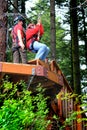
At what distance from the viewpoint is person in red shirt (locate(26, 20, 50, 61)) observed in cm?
854

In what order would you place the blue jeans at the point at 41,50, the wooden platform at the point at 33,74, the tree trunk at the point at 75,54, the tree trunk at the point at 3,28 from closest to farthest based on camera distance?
the wooden platform at the point at 33,74
the blue jeans at the point at 41,50
the tree trunk at the point at 3,28
the tree trunk at the point at 75,54

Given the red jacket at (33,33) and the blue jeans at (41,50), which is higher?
the red jacket at (33,33)

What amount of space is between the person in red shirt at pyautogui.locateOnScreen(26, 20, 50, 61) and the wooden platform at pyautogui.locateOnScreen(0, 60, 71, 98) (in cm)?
25

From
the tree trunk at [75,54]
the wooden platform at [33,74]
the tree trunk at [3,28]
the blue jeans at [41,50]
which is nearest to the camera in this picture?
the wooden platform at [33,74]

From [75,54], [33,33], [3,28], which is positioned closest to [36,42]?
[33,33]

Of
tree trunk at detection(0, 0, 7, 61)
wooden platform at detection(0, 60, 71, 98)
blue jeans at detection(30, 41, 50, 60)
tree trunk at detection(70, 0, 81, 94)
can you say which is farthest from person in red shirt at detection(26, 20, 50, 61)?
tree trunk at detection(70, 0, 81, 94)

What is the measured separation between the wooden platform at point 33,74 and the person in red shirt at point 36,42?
253 mm

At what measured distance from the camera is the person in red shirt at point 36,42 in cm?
854

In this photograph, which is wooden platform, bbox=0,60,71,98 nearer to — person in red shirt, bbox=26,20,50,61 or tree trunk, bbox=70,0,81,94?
person in red shirt, bbox=26,20,50,61

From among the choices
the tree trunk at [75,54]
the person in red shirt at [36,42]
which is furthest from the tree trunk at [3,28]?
the tree trunk at [75,54]

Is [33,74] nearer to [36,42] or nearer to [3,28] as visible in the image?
[36,42]

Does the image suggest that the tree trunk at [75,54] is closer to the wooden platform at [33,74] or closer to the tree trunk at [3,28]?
the tree trunk at [3,28]

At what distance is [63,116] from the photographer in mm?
10141

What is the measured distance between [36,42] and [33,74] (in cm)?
108
